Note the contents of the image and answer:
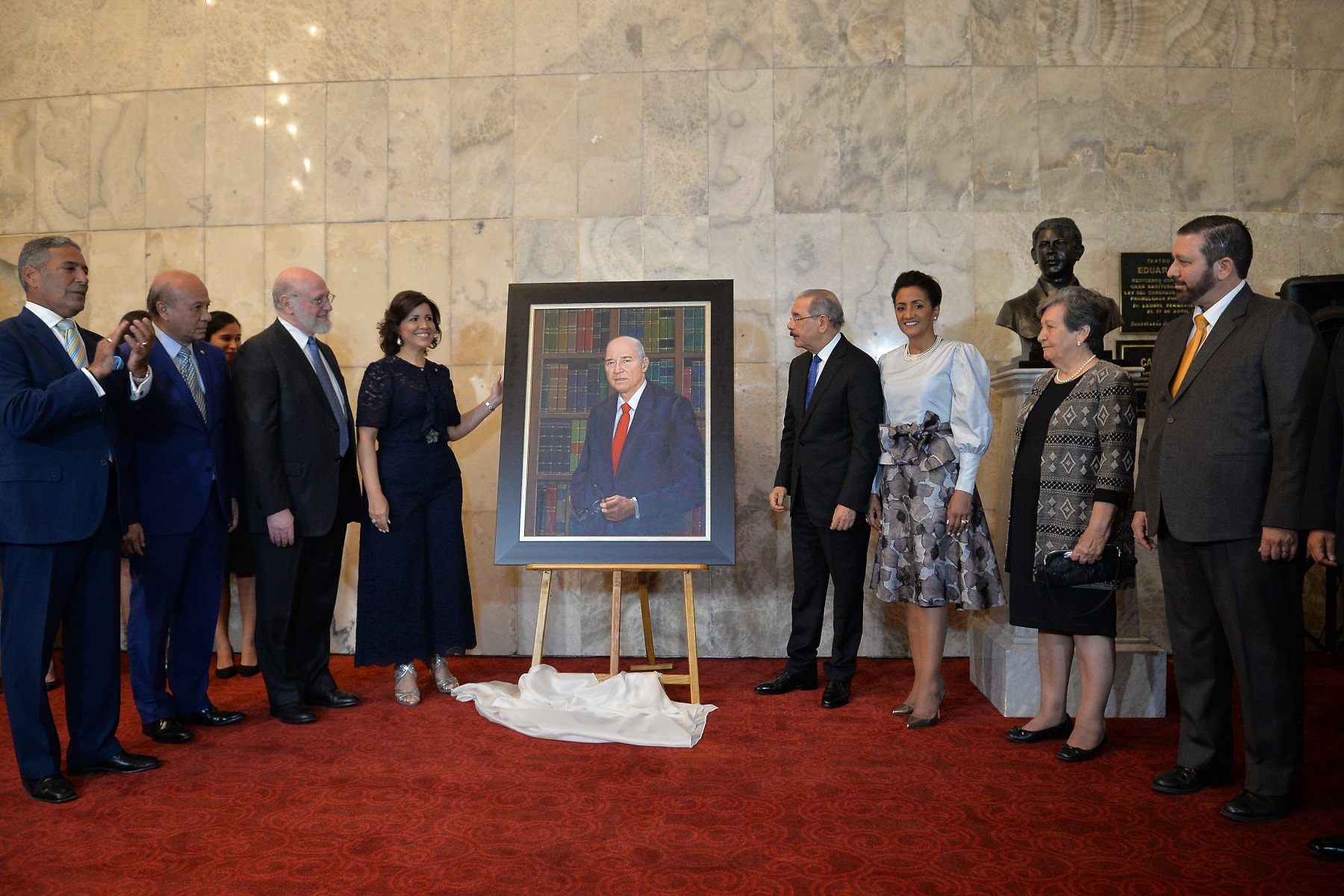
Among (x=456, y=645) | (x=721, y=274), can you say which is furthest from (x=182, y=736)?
(x=721, y=274)

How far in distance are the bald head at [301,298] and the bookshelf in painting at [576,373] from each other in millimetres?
969

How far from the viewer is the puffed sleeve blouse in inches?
145

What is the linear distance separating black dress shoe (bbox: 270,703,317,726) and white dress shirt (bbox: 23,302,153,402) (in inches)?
56.2

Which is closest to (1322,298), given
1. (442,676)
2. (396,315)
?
(396,315)

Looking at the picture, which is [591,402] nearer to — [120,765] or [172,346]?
[172,346]

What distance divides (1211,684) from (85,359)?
4007 millimetres

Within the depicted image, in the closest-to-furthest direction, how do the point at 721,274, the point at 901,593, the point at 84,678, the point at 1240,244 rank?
the point at 1240,244, the point at 84,678, the point at 901,593, the point at 721,274

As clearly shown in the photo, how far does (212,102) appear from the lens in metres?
5.67

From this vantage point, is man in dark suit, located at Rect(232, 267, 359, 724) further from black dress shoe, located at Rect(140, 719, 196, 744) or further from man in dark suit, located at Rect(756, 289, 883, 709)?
man in dark suit, located at Rect(756, 289, 883, 709)

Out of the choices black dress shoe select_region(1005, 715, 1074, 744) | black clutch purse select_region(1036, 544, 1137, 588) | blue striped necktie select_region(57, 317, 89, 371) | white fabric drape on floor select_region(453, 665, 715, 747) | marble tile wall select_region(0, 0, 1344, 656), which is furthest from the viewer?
marble tile wall select_region(0, 0, 1344, 656)

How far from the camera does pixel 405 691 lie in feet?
13.6

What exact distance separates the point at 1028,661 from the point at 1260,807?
1.29 metres

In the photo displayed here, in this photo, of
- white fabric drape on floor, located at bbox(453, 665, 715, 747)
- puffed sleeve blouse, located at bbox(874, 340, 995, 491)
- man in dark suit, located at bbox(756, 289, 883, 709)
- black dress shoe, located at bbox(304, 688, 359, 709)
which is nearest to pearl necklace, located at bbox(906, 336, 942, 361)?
puffed sleeve blouse, located at bbox(874, 340, 995, 491)

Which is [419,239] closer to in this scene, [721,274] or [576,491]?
[721,274]
